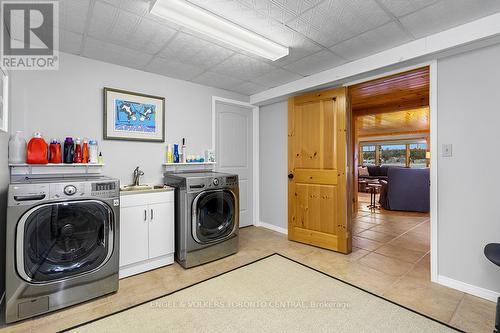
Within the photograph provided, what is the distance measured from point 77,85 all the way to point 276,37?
2158mm

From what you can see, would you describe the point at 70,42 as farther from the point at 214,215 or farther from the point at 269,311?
the point at 269,311

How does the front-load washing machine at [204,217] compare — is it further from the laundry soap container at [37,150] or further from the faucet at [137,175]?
the laundry soap container at [37,150]

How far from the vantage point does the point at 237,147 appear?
4035 millimetres

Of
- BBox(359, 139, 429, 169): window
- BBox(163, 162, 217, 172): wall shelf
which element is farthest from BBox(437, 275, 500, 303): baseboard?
BBox(359, 139, 429, 169): window

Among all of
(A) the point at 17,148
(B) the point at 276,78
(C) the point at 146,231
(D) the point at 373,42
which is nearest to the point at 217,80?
(B) the point at 276,78

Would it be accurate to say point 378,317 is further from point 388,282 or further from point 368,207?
point 368,207

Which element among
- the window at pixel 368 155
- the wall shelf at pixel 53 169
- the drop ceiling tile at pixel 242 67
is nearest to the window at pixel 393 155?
the window at pixel 368 155

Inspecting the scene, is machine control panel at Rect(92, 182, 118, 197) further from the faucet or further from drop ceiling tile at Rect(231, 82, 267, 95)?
drop ceiling tile at Rect(231, 82, 267, 95)

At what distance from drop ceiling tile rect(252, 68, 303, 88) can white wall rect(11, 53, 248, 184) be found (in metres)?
0.91

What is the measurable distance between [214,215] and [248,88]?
209 centimetres

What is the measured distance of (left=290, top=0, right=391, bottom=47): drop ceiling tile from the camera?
1.75m

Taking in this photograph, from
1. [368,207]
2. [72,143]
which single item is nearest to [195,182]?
[72,143]

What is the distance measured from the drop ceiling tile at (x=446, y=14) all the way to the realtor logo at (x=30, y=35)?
9.20 ft

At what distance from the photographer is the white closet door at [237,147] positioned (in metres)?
3.81
